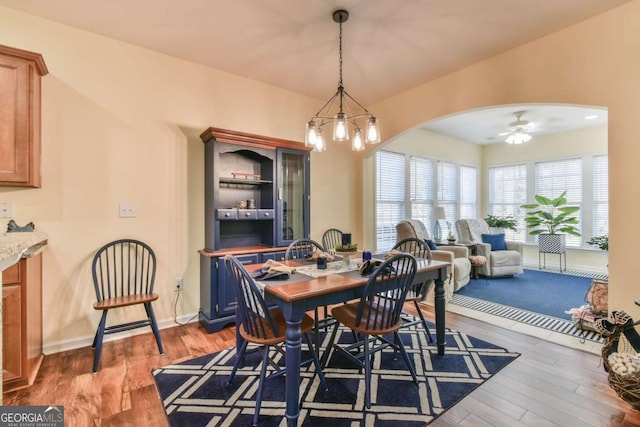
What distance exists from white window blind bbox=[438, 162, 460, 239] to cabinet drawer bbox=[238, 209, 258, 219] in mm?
4254

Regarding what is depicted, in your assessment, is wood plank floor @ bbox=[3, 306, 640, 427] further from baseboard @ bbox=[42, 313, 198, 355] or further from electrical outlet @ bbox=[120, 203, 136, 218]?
electrical outlet @ bbox=[120, 203, 136, 218]

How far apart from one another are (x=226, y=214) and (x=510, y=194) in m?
6.55

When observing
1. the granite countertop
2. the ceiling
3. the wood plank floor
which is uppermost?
the ceiling

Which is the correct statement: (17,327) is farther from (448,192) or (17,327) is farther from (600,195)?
(600,195)

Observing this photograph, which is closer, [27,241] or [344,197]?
[27,241]

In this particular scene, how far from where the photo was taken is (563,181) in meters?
6.03

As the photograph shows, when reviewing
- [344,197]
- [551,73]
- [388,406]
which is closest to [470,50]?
[551,73]

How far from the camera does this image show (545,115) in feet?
15.8

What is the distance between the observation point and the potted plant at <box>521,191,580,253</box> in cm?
564

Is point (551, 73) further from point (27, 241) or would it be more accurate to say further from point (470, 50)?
point (27, 241)

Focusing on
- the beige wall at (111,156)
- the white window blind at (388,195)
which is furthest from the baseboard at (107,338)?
the white window blind at (388,195)

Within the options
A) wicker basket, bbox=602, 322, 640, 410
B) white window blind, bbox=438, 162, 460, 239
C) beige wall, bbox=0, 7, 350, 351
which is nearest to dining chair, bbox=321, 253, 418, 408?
wicker basket, bbox=602, 322, 640, 410

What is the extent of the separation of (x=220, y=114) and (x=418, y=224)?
11.0 feet

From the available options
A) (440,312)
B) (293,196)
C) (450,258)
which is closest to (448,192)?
(450,258)
